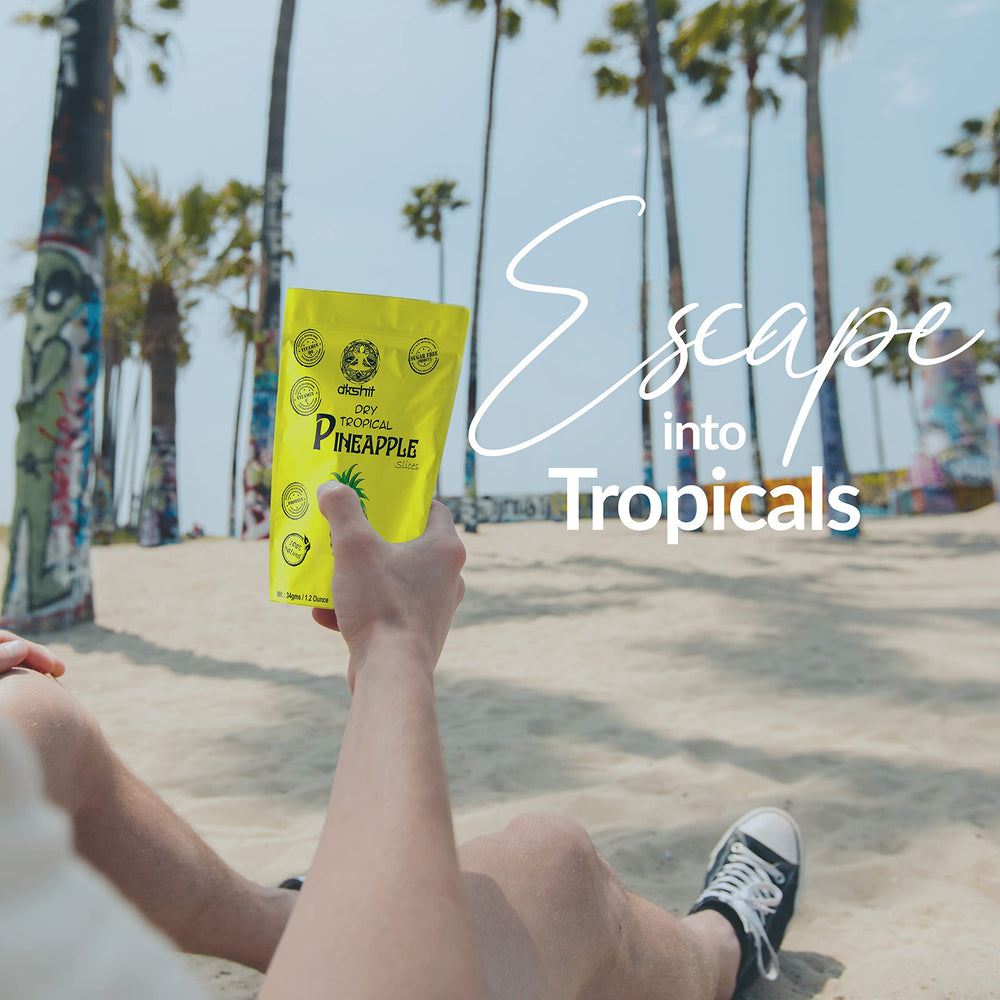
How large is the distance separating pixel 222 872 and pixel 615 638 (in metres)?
4.13

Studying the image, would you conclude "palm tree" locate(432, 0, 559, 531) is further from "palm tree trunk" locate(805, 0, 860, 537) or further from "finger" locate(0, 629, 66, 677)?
"finger" locate(0, 629, 66, 677)

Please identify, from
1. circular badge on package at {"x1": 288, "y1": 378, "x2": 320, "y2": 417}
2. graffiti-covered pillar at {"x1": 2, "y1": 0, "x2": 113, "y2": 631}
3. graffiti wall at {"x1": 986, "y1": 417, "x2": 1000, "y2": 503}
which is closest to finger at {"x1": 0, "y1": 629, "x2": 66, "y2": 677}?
circular badge on package at {"x1": 288, "y1": 378, "x2": 320, "y2": 417}

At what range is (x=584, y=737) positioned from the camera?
11.1 ft

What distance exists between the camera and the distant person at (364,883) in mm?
567

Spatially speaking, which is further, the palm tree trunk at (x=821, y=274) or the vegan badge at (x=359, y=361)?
the palm tree trunk at (x=821, y=274)

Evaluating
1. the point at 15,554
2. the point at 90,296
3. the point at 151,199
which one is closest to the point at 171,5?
the point at 151,199

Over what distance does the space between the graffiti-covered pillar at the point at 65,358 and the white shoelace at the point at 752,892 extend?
17.4 feet

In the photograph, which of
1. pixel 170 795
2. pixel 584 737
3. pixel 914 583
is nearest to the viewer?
pixel 170 795

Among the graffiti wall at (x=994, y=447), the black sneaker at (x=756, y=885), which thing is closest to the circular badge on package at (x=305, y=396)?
the black sneaker at (x=756, y=885)

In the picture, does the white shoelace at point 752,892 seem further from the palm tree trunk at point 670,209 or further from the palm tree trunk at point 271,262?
the palm tree trunk at point 670,209

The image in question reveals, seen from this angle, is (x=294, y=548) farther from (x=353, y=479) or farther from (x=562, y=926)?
(x=562, y=926)

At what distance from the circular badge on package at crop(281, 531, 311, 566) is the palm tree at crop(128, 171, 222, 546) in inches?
525

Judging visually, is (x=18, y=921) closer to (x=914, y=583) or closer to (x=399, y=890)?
(x=399, y=890)

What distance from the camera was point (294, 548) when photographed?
1.18 meters
